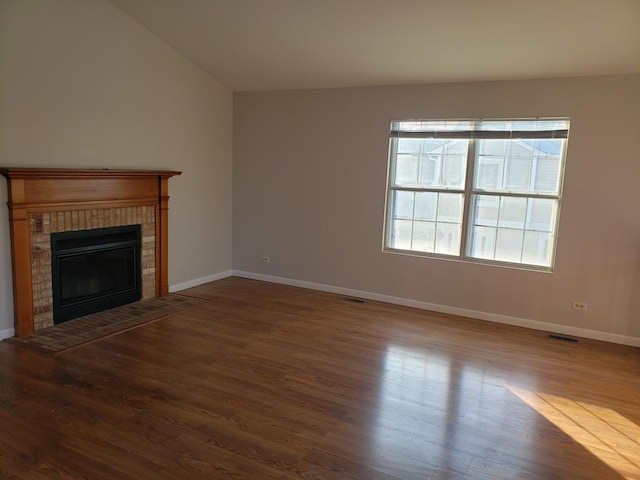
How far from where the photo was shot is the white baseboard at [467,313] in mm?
4387

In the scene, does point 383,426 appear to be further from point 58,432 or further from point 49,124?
point 49,124

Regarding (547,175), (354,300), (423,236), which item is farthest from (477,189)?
(354,300)

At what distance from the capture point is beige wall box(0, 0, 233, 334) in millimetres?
3729

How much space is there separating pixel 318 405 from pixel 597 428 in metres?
1.73

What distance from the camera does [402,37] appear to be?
161 inches

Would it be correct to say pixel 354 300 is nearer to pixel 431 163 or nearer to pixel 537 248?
pixel 431 163

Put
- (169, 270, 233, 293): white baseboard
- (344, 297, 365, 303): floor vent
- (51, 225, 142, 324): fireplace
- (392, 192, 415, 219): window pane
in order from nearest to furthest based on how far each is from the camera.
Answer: (51, 225, 142, 324): fireplace < (392, 192, 415, 219): window pane < (344, 297, 365, 303): floor vent < (169, 270, 233, 293): white baseboard

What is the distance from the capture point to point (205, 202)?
5844mm

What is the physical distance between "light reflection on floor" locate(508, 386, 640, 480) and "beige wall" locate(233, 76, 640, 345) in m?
1.61

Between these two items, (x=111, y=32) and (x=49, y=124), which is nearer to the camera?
(x=49, y=124)

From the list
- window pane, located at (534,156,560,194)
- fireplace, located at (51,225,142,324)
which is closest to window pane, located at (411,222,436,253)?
window pane, located at (534,156,560,194)

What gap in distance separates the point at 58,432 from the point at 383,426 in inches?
72.4

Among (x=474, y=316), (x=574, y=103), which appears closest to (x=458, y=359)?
(x=474, y=316)

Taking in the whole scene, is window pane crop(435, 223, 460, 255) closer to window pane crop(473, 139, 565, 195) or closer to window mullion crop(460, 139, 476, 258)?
window mullion crop(460, 139, 476, 258)
